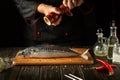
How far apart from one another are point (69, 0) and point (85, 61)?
47 centimetres

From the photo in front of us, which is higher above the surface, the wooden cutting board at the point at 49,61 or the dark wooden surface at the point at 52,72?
the wooden cutting board at the point at 49,61

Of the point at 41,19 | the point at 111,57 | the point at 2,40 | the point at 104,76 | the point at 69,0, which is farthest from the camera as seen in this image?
the point at 2,40

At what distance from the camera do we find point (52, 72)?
1.40 metres

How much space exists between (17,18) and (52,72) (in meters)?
1.26

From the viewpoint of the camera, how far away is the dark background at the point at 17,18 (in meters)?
2.55

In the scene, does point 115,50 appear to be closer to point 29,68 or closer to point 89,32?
point 29,68

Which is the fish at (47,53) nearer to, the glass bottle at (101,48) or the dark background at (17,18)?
the glass bottle at (101,48)

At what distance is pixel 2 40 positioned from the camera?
265 centimetres

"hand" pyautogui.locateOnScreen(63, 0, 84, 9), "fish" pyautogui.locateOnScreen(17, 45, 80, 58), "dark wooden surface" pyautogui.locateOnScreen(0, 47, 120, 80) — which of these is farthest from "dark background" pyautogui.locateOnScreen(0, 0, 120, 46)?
"dark wooden surface" pyautogui.locateOnScreen(0, 47, 120, 80)

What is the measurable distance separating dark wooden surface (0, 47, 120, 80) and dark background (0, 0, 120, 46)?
42.5 inches

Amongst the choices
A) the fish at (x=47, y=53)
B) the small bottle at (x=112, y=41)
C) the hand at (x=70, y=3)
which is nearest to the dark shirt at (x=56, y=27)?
the hand at (x=70, y=3)

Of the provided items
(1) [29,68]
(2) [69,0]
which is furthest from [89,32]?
(1) [29,68]

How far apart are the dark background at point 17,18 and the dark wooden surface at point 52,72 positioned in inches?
42.5

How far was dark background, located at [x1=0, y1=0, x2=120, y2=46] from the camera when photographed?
8.37 ft
